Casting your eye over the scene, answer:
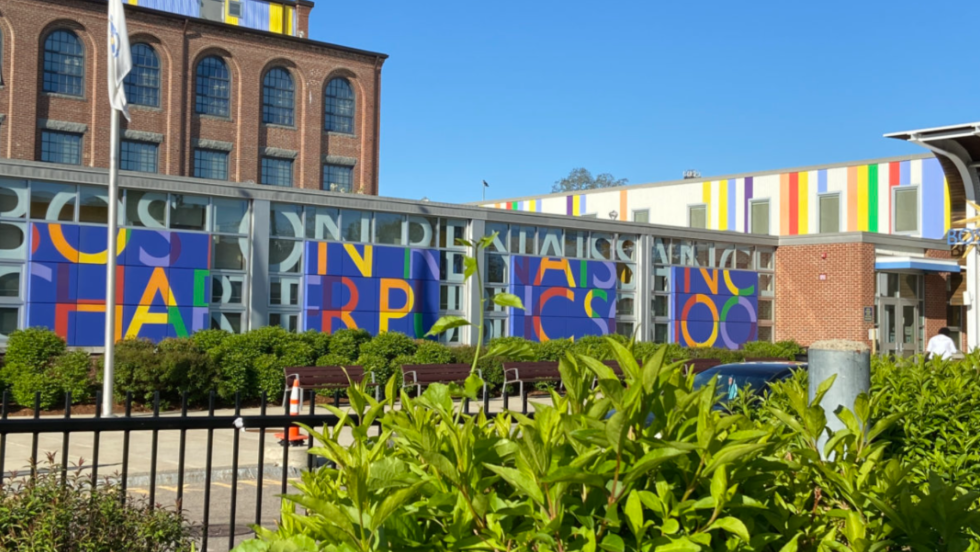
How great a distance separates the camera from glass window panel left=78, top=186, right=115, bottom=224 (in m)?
22.1

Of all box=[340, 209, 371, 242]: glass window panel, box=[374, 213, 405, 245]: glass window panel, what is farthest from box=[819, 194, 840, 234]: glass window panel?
box=[340, 209, 371, 242]: glass window panel

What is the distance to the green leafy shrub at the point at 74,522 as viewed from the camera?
152 inches

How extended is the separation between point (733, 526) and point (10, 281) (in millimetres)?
22292

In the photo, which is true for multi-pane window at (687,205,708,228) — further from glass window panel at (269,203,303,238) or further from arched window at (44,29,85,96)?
arched window at (44,29,85,96)

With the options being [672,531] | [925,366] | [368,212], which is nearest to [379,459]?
[672,531]

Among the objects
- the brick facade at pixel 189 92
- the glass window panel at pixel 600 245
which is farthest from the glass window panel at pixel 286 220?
the brick facade at pixel 189 92

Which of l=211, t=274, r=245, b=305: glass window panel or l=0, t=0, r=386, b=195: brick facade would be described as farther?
l=0, t=0, r=386, b=195: brick facade

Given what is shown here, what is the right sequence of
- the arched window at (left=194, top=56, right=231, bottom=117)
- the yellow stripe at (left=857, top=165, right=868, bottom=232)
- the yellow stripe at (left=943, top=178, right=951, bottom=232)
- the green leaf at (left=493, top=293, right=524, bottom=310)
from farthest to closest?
1. the arched window at (left=194, top=56, right=231, bottom=117)
2. the yellow stripe at (left=857, top=165, right=868, bottom=232)
3. the yellow stripe at (left=943, top=178, right=951, bottom=232)
4. the green leaf at (left=493, top=293, right=524, bottom=310)

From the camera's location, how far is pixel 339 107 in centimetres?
5016

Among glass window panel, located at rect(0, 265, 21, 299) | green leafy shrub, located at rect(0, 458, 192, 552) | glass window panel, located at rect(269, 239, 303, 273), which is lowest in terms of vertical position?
green leafy shrub, located at rect(0, 458, 192, 552)

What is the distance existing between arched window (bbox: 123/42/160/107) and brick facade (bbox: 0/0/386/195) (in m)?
0.31

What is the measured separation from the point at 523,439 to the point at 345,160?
4854cm

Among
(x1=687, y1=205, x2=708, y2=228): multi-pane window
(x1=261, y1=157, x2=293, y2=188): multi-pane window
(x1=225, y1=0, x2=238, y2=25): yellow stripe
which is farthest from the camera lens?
(x1=225, y1=0, x2=238, y2=25): yellow stripe

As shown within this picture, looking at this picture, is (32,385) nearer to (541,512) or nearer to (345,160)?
(541,512)
